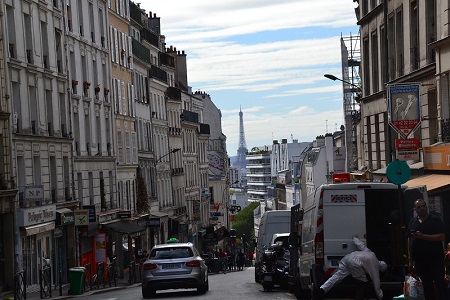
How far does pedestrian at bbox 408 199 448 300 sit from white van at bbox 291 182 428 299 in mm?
3379

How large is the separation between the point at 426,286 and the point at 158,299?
1303 cm

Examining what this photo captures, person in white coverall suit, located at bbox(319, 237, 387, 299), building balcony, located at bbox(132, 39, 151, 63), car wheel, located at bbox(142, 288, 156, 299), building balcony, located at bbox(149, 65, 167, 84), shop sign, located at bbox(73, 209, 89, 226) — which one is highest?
building balcony, located at bbox(132, 39, 151, 63)

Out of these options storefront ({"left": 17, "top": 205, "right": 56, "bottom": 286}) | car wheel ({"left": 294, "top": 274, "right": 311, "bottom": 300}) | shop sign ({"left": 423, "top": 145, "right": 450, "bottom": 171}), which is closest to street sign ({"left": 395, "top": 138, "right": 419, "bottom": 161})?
car wheel ({"left": 294, "top": 274, "right": 311, "bottom": 300})

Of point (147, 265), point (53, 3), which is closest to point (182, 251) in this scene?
point (147, 265)

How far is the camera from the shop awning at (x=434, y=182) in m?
30.6

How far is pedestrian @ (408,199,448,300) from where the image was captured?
701 inches

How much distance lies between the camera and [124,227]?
61.2 m

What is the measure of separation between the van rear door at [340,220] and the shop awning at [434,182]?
343 inches

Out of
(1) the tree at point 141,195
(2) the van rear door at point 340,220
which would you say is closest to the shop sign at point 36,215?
(2) the van rear door at point 340,220

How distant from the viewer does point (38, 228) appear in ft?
146

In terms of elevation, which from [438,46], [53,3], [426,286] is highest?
[53,3]

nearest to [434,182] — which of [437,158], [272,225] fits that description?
[437,158]

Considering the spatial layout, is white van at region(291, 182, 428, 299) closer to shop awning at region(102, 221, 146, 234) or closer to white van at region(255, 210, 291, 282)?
white van at region(255, 210, 291, 282)

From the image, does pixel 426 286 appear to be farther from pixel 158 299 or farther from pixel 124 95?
pixel 124 95
